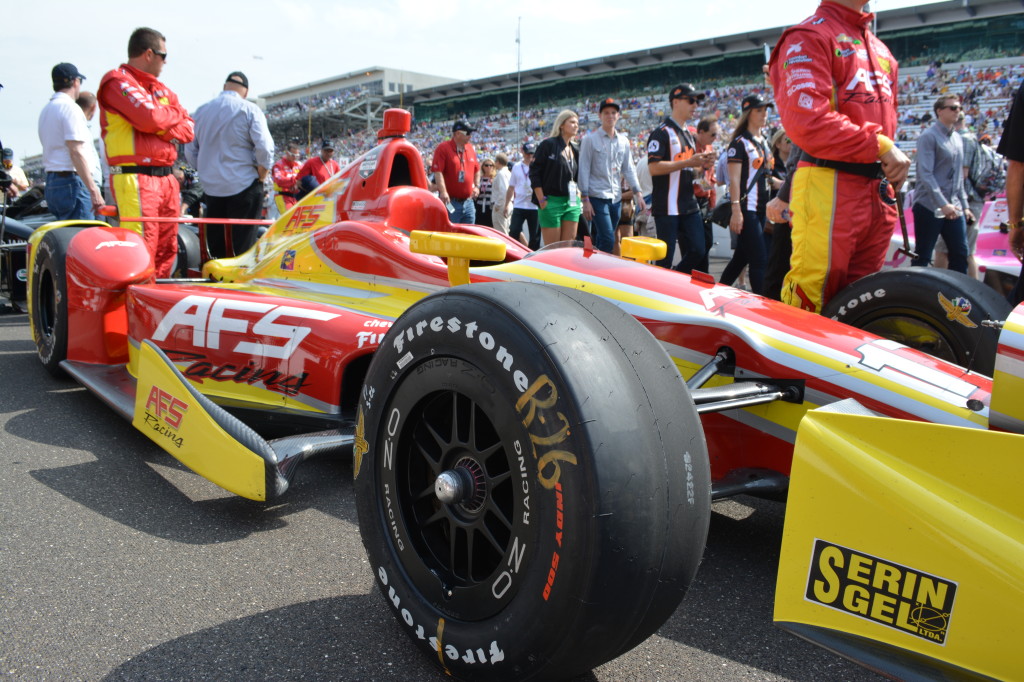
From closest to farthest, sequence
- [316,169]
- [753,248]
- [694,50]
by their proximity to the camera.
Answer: [753,248], [316,169], [694,50]

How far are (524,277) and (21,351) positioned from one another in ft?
13.9

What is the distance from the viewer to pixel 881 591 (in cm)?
124

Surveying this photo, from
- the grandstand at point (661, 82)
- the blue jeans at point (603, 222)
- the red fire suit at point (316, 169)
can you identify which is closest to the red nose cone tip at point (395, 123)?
the blue jeans at point (603, 222)

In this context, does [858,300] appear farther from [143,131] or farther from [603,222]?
[143,131]

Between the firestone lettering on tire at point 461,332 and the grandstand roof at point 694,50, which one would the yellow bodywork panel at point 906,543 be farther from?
the grandstand roof at point 694,50

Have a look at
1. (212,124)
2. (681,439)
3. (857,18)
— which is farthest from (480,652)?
(212,124)

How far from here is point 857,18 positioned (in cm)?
307

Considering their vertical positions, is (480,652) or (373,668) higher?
(480,652)

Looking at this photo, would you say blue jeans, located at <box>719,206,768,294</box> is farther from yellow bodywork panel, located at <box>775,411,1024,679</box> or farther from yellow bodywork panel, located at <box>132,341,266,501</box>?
yellow bodywork panel, located at <box>775,411,1024,679</box>

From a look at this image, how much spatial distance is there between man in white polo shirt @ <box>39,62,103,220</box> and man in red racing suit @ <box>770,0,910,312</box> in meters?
4.85

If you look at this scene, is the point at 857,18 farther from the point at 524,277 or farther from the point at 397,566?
the point at 397,566

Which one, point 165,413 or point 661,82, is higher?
point 661,82

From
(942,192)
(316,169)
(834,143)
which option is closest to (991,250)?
(942,192)

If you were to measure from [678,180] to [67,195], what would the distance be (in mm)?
4965
